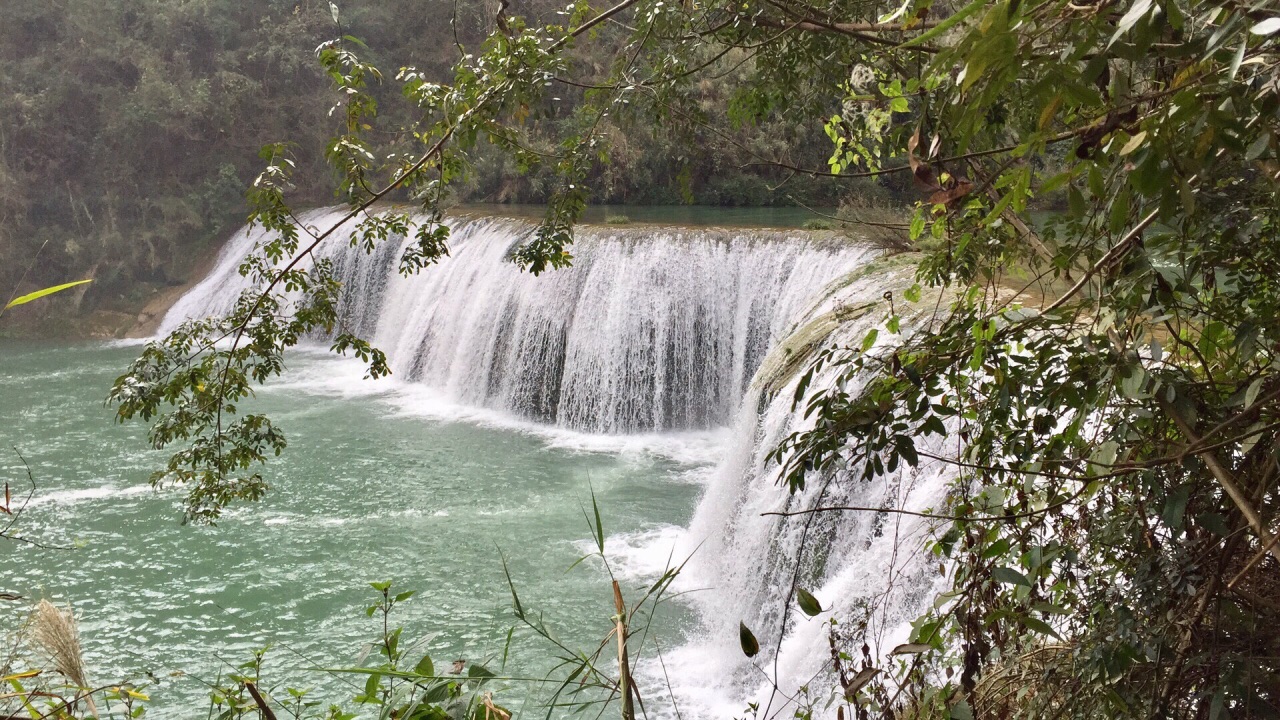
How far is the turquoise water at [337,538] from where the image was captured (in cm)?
614

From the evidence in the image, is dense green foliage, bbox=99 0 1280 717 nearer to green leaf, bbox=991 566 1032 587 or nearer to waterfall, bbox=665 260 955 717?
green leaf, bbox=991 566 1032 587

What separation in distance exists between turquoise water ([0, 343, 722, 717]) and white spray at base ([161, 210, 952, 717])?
466mm

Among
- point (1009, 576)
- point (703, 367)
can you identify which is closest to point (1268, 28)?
point (1009, 576)

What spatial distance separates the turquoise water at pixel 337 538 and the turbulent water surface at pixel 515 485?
30 mm

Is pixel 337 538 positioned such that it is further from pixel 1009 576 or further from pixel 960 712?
pixel 1009 576

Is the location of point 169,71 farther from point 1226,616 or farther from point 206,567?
point 1226,616

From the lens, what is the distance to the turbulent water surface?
18.4ft

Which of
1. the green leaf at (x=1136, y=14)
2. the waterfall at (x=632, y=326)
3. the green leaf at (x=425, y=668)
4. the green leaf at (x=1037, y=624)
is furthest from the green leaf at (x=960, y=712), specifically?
the waterfall at (x=632, y=326)

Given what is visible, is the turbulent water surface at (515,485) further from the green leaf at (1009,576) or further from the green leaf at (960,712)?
the green leaf at (1009,576)

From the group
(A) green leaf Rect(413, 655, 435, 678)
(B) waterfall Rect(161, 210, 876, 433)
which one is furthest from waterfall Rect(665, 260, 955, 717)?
(B) waterfall Rect(161, 210, 876, 433)

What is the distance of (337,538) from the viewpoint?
777 centimetres

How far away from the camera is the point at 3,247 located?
18078mm

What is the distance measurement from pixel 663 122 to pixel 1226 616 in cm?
250

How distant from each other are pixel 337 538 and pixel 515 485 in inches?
67.1
